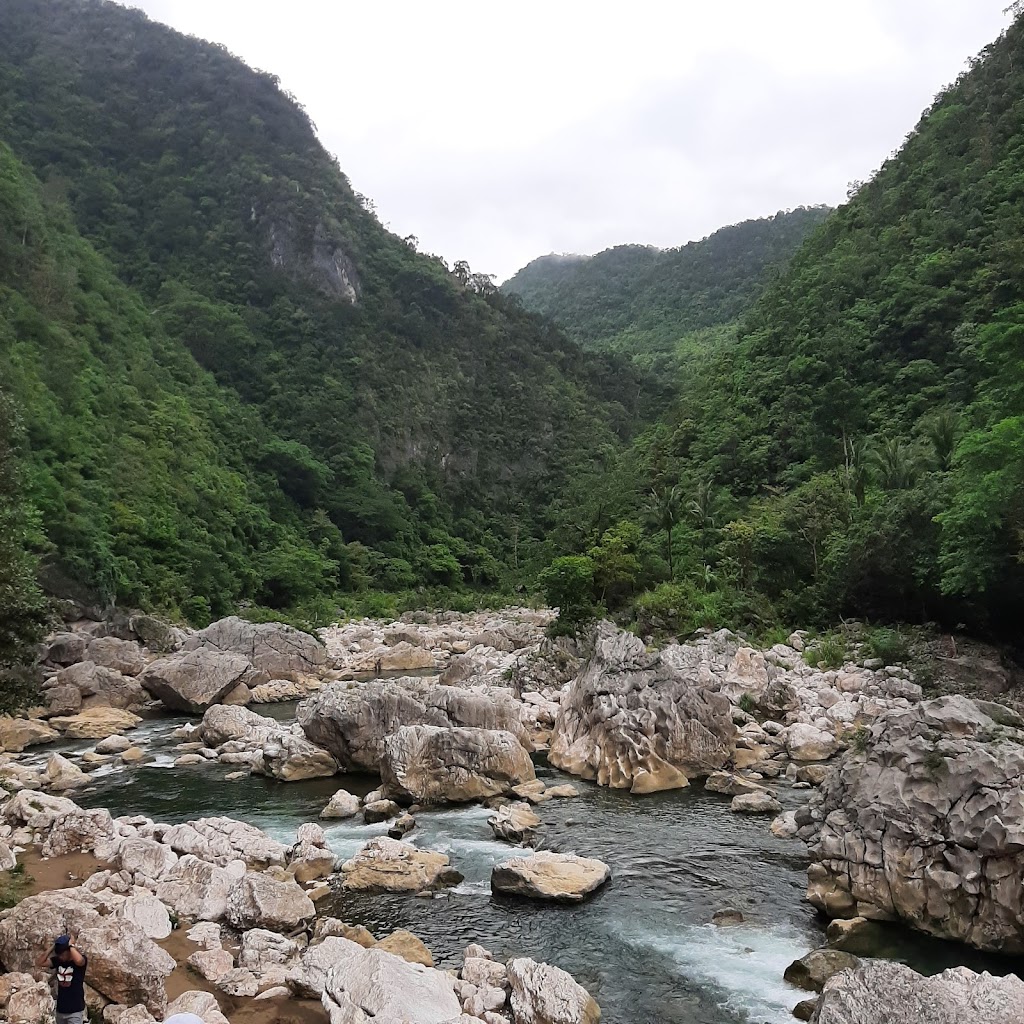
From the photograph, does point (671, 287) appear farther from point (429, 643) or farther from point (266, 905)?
point (266, 905)

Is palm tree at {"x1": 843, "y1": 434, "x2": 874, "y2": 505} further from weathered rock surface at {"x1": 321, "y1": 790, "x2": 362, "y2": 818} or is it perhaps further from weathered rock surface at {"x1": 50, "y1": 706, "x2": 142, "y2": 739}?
weathered rock surface at {"x1": 50, "y1": 706, "x2": 142, "y2": 739}

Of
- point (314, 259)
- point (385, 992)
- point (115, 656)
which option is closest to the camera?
point (385, 992)

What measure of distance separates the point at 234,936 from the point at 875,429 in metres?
41.5

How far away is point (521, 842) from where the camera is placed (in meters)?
14.2

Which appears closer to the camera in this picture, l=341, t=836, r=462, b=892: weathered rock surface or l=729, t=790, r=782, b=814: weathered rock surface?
l=341, t=836, r=462, b=892: weathered rock surface

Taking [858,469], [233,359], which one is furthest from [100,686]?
[233,359]

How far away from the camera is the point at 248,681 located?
96.9ft

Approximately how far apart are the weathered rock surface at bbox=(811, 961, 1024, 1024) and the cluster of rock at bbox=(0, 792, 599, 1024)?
2634 mm

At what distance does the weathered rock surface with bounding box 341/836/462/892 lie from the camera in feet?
40.3

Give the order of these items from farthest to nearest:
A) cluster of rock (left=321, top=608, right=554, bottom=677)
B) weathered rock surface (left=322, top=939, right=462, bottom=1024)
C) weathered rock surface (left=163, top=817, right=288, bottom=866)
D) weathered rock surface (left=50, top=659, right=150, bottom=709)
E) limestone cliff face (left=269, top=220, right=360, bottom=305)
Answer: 1. limestone cliff face (left=269, top=220, right=360, bottom=305)
2. cluster of rock (left=321, top=608, right=554, bottom=677)
3. weathered rock surface (left=50, top=659, right=150, bottom=709)
4. weathered rock surface (left=163, top=817, right=288, bottom=866)
5. weathered rock surface (left=322, top=939, right=462, bottom=1024)

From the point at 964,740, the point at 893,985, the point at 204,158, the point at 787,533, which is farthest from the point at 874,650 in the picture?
the point at 204,158

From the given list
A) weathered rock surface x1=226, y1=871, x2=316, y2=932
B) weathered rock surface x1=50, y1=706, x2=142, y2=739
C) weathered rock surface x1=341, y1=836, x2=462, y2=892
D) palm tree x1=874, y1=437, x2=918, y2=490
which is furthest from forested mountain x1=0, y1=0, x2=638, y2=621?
palm tree x1=874, y1=437, x2=918, y2=490

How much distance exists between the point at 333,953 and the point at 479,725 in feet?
33.1

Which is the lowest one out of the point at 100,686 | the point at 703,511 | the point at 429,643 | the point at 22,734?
the point at 429,643
